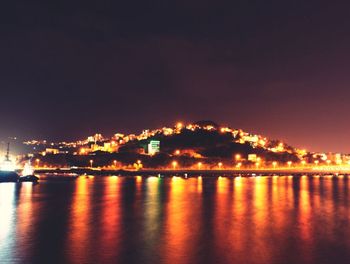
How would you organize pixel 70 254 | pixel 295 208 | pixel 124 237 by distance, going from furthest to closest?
pixel 295 208, pixel 124 237, pixel 70 254

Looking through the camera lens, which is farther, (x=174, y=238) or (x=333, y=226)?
(x=333, y=226)

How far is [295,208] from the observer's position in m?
40.4

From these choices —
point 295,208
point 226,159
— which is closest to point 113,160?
point 226,159

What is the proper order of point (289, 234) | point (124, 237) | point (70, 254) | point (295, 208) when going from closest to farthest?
1. point (70, 254)
2. point (124, 237)
3. point (289, 234)
4. point (295, 208)

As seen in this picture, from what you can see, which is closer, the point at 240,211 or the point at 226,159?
the point at 240,211

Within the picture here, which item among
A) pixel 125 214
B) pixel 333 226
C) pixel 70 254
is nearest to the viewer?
pixel 70 254

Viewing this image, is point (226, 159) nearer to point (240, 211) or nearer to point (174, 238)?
point (240, 211)

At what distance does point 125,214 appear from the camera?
113ft

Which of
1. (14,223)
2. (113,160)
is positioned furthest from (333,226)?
(113,160)

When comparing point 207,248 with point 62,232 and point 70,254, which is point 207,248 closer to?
point 70,254

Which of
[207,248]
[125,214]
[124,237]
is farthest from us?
[125,214]

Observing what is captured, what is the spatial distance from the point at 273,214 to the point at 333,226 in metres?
6.43

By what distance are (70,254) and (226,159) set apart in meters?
173

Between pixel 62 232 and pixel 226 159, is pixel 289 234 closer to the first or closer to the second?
pixel 62 232
